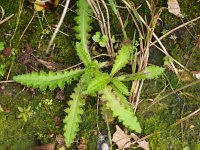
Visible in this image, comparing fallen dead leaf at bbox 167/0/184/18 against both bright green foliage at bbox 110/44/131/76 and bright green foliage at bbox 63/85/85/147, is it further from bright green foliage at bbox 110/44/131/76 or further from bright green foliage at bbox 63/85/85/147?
bright green foliage at bbox 63/85/85/147

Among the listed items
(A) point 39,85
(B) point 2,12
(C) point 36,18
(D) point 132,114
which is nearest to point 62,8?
(C) point 36,18

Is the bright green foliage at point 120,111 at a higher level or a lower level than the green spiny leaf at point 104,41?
lower

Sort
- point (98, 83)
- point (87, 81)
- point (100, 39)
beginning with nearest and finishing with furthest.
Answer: point (98, 83), point (87, 81), point (100, 39)

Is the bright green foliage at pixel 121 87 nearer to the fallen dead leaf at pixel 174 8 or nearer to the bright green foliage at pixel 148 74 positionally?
the bright green foliage at pixel 148 74

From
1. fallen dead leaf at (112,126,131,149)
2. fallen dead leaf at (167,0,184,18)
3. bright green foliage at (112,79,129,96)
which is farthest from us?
fallen dead leaf at (167,0,184,18)

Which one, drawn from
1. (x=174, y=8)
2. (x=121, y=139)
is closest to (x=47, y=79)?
(x=121, y=139)

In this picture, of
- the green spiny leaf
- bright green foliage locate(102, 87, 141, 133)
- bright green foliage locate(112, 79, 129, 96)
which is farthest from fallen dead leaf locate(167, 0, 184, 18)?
bright green foliage locate(102, 87, 141, 133)

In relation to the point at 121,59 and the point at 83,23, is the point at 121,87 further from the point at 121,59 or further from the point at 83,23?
the point at 83,23

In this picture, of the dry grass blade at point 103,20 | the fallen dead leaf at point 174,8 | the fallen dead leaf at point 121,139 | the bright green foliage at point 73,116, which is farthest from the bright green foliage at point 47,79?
the fallen dead leaf at point 174,8
